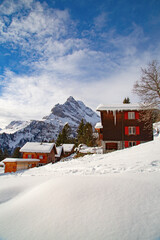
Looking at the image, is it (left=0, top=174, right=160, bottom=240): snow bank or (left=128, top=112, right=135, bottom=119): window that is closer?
(left=0, top=174, right=160, bottom=240): snow bank

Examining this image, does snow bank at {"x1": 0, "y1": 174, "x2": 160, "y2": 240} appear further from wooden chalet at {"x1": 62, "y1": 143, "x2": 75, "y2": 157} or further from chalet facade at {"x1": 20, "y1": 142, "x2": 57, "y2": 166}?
wooden chalet at {"x1": 62, "y1": 143, "x2": 75, "y2": 157}

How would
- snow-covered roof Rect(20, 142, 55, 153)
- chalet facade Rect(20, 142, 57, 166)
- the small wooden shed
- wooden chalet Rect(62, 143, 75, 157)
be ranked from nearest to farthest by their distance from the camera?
the small wooden shed → chalet facade Rect(20, 142, 57, 166) → snow-covered roof Rect(20, 142, 55, 153) → wooden chalet Rect(62, 143, 75, 157)

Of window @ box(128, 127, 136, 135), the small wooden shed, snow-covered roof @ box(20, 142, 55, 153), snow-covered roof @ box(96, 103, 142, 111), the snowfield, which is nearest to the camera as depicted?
the snowfield

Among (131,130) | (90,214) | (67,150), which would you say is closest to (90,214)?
(90,214)

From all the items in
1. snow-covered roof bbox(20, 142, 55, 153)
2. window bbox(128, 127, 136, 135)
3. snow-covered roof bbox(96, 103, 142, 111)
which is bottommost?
snow-covered roof bbox(20, 142, 55, 153)

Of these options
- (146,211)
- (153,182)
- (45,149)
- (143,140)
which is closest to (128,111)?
(143,140)

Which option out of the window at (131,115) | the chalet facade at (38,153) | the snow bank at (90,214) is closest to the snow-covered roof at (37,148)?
the chalet facade at (38,153)

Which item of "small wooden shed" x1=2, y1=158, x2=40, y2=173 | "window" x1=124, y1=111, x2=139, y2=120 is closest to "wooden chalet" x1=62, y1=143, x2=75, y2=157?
"small wooden shed" x1=2, y1=158, x2=40, y2=173

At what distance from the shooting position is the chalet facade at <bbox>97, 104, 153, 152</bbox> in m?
20.3

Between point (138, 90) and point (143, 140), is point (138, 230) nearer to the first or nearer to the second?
point (138, 90)

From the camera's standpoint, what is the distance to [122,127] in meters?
20.7

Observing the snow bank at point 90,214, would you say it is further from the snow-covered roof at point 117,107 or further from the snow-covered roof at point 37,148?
the snow-covered roof at point 37,148

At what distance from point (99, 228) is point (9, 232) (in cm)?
164

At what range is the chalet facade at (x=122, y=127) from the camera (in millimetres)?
20328
